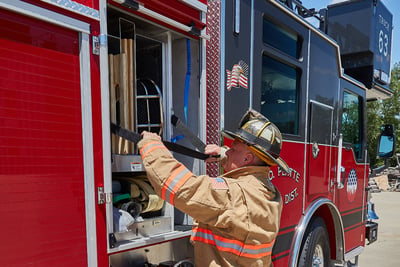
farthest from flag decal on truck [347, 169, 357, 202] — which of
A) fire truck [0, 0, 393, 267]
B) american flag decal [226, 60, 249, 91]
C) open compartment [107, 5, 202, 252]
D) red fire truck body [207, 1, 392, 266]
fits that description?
open compartment [107, 5, 202, 252]

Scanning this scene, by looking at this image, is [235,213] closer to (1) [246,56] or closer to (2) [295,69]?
(1) [246,56]

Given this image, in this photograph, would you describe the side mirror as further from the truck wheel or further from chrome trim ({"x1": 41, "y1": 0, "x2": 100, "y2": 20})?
chrome trim ({"x1": 41, "y1": 0, "x2": 100, "y2": 20})

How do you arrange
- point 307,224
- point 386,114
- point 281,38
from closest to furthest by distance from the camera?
1. point 281,38
2. point 307,224
3. point 386,114

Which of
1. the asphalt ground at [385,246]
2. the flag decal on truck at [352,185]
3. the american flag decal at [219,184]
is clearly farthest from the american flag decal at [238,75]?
the asphalt ground at [385,246]

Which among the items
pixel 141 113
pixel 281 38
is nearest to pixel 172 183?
pixel 141 113

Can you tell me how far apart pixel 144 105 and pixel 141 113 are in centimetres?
5

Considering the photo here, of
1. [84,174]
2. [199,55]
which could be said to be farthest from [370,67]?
[84,174]

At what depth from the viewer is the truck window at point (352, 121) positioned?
3.87 meters

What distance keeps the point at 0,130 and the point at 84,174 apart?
388 millimetres

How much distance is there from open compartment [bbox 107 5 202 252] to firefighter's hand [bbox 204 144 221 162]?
0.12 m

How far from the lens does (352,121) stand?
4.11 meters

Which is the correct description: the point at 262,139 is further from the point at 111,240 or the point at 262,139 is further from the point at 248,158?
the point at 111,240

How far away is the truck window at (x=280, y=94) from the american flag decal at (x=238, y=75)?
12.7 inches

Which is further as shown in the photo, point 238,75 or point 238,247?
point 238,75
